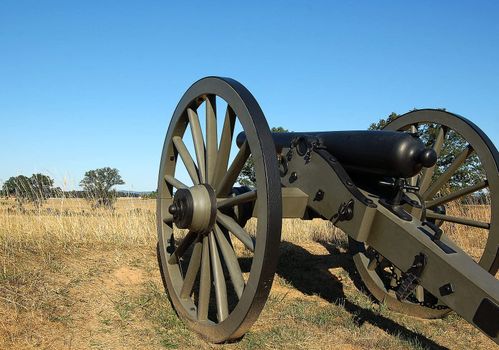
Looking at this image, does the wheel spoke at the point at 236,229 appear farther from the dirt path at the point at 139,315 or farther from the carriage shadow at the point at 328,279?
the carriage shadow at the point at 328,279

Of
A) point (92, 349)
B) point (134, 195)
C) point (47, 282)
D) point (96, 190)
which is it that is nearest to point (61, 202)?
point (96, 190)

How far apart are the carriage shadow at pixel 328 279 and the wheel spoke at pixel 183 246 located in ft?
5.29

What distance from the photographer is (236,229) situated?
3752 millimetres

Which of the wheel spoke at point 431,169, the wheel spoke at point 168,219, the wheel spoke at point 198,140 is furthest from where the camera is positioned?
the wheel spoke at point 431,169

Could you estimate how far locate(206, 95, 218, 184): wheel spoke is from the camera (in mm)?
4234

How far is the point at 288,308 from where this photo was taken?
516 cm

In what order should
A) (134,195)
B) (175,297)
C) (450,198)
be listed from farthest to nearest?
1. (134,195)
2. (450,198)
3. (175,297)

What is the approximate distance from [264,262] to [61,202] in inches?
189

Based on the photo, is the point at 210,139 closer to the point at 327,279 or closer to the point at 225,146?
the point at 225,146

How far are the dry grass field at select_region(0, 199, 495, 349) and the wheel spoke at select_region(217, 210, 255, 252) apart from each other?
0.92 m

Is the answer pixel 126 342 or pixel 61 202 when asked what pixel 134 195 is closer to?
pixel 61 202

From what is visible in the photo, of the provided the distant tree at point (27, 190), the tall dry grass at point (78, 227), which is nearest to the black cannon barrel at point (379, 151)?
the tall dry grass at point (78, 227)

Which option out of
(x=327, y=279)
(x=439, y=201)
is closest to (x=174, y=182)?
(x=327, y=279)

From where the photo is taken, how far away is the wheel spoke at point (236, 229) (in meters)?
3.57
